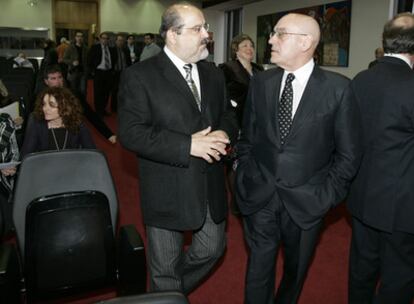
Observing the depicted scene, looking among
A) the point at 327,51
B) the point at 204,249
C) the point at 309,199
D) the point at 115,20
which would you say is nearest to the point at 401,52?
the point at 309,199

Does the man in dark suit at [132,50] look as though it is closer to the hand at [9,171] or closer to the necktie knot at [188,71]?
the hand at [9,171]

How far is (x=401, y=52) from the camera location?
221cm

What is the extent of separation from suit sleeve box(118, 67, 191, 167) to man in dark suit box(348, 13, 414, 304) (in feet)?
3.01

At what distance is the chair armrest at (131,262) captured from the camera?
1985 millimetres

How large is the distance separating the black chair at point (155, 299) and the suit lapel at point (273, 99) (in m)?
1.26

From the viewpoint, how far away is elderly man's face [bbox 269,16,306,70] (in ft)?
→ 6.79

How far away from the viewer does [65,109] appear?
10.1 ft

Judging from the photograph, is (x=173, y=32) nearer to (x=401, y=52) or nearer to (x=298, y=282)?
(x=401, y=52)

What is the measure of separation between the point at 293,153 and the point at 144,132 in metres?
0.71

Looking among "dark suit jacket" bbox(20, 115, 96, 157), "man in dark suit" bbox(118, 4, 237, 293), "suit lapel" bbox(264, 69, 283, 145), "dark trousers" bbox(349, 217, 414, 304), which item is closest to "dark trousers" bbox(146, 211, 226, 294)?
"man in dark suit" bbox(118, 4, 237, 293)

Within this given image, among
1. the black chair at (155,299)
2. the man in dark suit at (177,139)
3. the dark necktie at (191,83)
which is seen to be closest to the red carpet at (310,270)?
the man in dark suit at (177,139)

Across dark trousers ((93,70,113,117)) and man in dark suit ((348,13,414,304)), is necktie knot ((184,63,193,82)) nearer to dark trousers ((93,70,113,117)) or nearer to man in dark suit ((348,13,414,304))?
man in dark suit ((348,13,414,304))

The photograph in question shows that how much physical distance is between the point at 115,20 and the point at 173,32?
56.9 feet

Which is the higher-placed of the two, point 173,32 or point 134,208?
point 173,32
